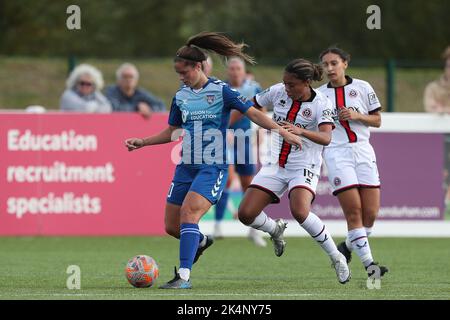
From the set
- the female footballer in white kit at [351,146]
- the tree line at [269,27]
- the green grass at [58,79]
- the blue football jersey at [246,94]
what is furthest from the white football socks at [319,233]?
the tree line at [269,27]

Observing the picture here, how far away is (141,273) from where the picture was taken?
31.4ft

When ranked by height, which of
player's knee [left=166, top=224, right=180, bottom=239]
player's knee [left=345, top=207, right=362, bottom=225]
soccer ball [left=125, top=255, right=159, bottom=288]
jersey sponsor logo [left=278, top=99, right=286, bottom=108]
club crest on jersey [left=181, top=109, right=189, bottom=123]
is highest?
jersey sponsor logo [left=278, top=99, right=286, bottom=108]

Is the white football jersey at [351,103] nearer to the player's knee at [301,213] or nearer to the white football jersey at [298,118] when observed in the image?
the white football jersey at [298,118]

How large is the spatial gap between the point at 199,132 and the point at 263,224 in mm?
1177

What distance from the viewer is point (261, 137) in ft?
52.2

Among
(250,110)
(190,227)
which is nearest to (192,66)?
(250,110)

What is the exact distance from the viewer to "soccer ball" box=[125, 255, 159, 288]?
9.58 meters

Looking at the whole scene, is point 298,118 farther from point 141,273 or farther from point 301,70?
point 141,273

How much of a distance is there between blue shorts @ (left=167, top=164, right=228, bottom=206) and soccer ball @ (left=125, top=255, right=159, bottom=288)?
685 mm

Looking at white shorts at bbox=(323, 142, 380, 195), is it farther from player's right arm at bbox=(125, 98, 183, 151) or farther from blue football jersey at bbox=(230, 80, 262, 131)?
blue football jersey at bbox=(230, 80, 262, 131)

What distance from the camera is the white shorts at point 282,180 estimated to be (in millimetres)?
10258

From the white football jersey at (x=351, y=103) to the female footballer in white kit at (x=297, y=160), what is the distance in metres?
0.57

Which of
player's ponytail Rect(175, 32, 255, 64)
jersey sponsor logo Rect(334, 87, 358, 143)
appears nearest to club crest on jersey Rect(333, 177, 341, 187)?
jersey sponsor logo Rect(334, 87, 358, 143)
